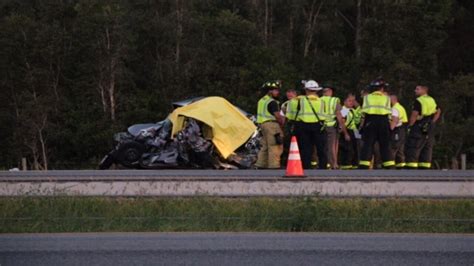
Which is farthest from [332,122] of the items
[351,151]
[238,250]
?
[238,250]

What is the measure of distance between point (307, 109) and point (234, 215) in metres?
5.50

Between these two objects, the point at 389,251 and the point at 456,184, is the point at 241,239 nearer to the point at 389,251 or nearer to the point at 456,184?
the point at 389,251

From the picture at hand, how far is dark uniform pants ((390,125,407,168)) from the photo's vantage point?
19172mm

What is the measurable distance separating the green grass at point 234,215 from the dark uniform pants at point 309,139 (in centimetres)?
419

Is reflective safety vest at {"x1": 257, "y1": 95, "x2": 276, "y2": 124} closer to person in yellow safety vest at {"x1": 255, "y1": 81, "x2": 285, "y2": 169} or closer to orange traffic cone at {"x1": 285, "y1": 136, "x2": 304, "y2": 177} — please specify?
person in yellow safety vest at {"x1": 255, "y1": 81, "x2": 285, "y2": 169}

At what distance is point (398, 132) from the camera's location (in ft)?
63.5

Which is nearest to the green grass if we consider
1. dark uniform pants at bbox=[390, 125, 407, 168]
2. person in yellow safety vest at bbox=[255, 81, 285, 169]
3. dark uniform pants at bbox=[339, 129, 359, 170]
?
person in yellow safety vest at bbox=[255, 81, 285, 169]

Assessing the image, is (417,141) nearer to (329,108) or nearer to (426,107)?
(426,107)

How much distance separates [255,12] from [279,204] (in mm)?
33629

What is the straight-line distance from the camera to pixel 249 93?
39.4 metres

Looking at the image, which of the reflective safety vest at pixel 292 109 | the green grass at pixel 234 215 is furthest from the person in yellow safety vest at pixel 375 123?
the green grass at pixel 234 215

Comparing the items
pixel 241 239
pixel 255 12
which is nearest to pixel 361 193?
pixel 241 239

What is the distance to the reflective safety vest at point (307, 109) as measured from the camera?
686 inches

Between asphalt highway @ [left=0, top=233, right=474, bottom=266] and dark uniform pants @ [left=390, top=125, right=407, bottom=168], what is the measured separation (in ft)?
29.6
